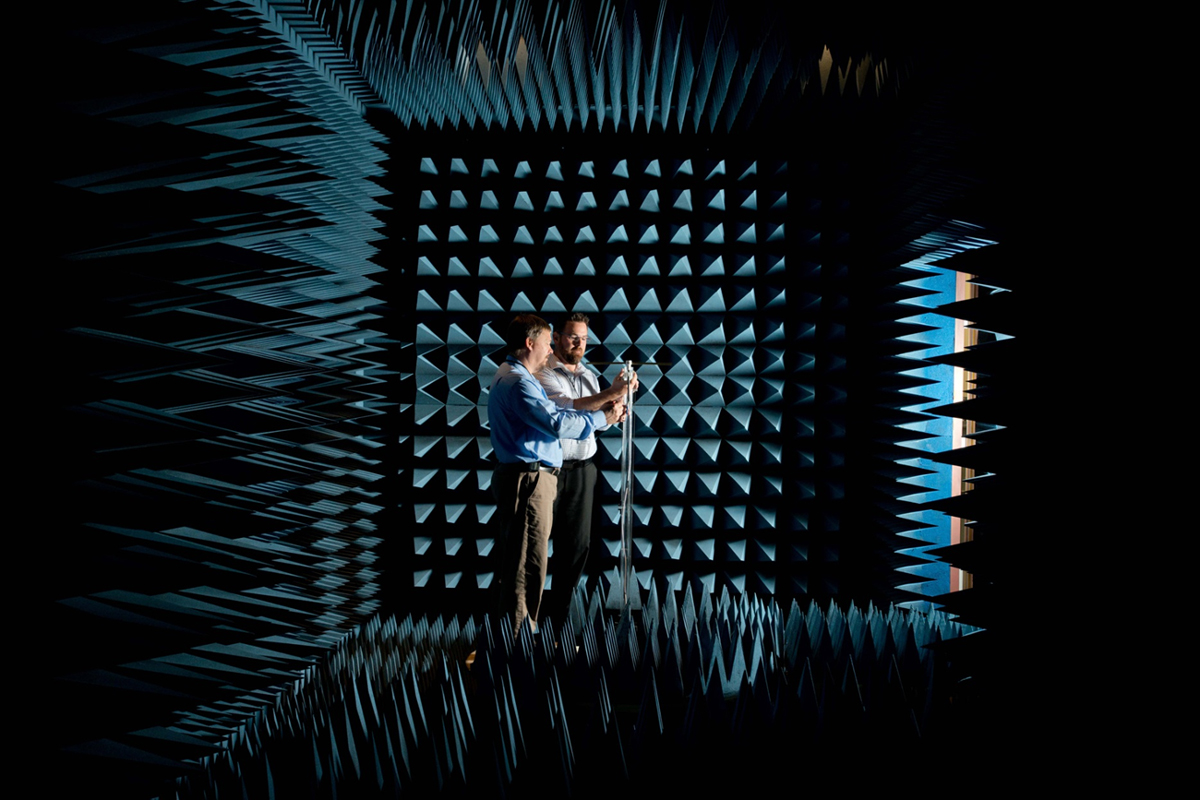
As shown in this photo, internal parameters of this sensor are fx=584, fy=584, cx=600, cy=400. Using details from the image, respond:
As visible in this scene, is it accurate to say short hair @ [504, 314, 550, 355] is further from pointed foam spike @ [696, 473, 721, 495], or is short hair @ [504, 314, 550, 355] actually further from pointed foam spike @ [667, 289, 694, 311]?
pointed foam spike @ [696, 473, 721, 495]

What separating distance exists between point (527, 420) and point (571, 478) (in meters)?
0.49

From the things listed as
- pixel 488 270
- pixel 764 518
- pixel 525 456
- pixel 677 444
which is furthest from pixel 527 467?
pixel 764 518

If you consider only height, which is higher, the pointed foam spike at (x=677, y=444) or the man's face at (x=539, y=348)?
the man's face at (x=539, y=348)

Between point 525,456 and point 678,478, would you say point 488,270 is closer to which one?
point 525,456

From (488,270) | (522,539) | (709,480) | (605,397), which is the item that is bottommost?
(522,539)


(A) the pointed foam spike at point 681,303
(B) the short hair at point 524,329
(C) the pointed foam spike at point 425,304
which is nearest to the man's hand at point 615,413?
(B) the short hair at point 524,329

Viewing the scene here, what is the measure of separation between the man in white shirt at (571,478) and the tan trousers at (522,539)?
0.26 m

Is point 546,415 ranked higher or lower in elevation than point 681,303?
lower

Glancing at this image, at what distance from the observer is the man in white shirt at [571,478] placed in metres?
2.63

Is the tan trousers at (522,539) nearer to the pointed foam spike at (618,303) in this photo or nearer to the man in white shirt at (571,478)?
the man in white shirt at (571,478)

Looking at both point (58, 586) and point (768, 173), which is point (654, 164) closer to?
point (768, 173)

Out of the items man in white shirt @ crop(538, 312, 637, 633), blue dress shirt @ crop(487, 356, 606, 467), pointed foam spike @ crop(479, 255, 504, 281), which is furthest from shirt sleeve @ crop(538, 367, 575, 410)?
pointed foam spike @ crop(479, 255, 504, 281)

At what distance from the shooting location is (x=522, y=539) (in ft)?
7.78

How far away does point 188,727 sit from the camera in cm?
146
